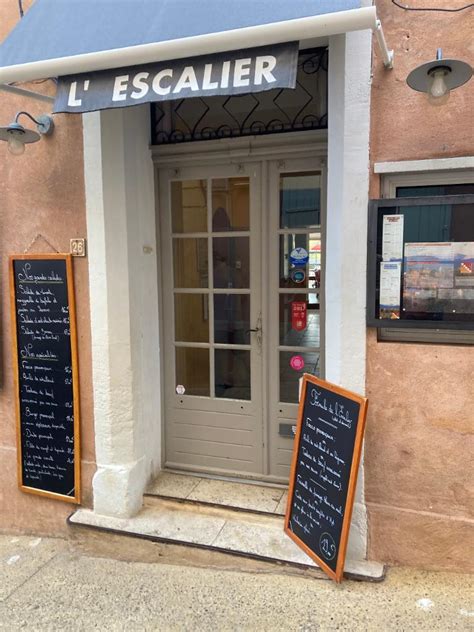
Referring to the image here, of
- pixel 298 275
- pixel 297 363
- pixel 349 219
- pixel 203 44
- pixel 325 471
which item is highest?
pixel 203 44

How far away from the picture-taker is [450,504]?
9.51 ft

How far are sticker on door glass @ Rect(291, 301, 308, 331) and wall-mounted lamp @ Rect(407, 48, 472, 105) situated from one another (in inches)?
62.6

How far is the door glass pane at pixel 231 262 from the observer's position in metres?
3.71

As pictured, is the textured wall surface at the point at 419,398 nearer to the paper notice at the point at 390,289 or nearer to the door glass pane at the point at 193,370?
the paper notice at the point at 390,289

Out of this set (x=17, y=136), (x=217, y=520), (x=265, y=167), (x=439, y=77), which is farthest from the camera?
(x=265, y=167)

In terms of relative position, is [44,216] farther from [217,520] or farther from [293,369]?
[217,520]

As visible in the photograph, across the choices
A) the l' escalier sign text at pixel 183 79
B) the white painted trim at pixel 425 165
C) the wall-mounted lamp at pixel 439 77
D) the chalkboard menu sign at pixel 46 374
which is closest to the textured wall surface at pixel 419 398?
the white painted trim at pixel 425 165

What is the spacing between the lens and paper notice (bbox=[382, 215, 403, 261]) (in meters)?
2.85

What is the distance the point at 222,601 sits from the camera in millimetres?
2871

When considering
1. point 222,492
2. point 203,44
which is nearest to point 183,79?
point 203,44

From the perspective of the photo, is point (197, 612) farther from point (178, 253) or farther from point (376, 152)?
point (376, 152)

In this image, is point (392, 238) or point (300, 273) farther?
point (300, 273)

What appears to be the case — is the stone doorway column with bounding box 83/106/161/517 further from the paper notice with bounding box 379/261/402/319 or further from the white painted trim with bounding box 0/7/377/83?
the paper notice with bounding box 379/261/402/319

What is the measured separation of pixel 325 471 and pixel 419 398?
2.30ft
